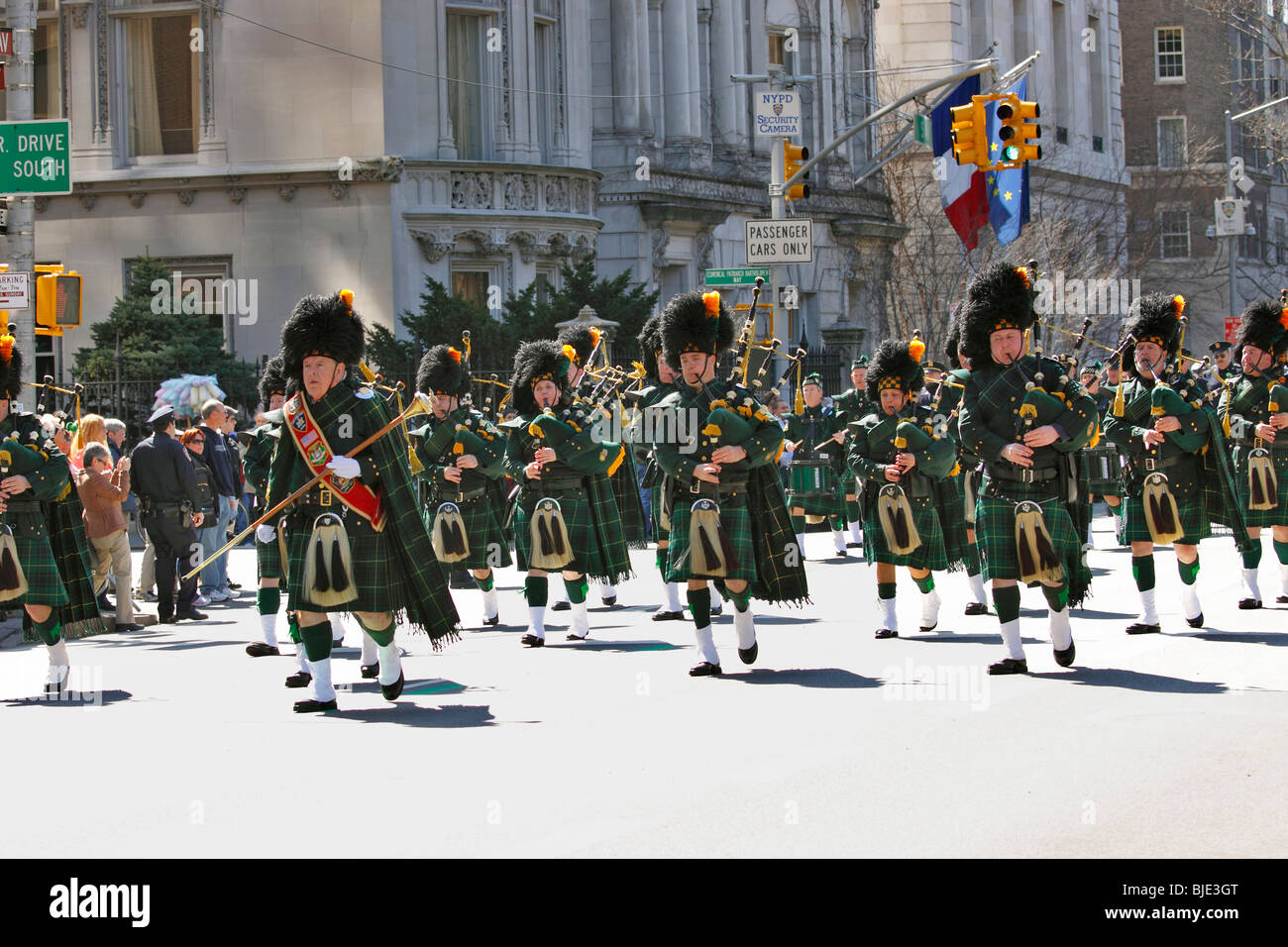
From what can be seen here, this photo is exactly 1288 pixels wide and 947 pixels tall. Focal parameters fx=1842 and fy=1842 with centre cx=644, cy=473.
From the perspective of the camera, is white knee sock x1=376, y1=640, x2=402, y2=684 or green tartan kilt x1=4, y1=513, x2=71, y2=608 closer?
white knee sock x1=376, y1=640, x2=402, y2=684

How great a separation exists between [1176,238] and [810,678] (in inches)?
2053

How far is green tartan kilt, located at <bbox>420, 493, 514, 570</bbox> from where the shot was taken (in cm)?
1407

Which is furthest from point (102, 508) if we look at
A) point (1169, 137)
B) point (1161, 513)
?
point (1169, 137)

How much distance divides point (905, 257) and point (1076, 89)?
16893 mm

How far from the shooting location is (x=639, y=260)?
34.2 m

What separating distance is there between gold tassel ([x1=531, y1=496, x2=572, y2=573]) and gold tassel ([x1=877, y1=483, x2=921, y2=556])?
87.7 inches

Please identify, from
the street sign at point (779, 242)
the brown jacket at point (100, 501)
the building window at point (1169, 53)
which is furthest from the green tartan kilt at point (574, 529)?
the building window at point (1169, 53)

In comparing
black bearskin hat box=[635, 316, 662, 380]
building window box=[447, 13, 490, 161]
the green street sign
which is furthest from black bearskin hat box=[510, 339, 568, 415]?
building window box=[447, 13, 490, 161]

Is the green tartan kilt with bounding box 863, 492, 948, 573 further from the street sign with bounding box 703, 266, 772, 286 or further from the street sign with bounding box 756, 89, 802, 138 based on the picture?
the street sign with bounding box 756, 89, 802, 138

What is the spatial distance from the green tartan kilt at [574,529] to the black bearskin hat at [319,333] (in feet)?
12.2

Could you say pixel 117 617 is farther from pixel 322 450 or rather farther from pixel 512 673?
pixel 322 450

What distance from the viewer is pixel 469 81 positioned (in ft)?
97.5

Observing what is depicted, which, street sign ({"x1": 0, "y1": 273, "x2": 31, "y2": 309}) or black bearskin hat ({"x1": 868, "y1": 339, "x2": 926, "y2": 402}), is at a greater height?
street sign ({"x1": 0, "y1": 273, "x2": 31, "y2": 309})
